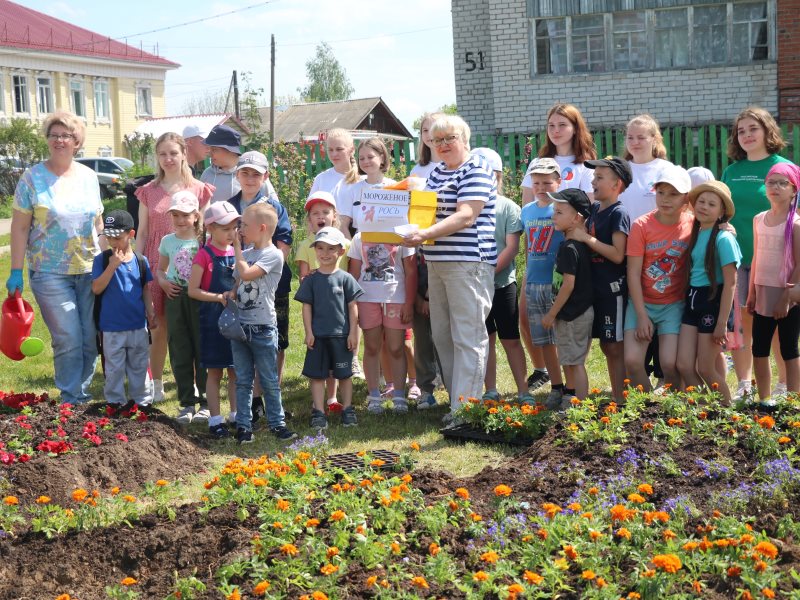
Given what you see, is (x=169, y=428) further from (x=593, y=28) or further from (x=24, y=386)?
(x=593, y=28)

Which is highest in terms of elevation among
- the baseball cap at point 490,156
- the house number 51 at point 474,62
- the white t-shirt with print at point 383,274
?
the house number 51 at point 474,62

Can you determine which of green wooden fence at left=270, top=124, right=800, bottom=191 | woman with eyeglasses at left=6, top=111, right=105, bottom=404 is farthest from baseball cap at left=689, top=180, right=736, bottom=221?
green wooden fence at left=270, top=124, right=800, bottom=191

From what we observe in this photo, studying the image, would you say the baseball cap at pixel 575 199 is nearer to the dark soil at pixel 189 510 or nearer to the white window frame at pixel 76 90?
the dark soil at pixel 189 510

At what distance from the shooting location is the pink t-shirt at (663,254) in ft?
20.7

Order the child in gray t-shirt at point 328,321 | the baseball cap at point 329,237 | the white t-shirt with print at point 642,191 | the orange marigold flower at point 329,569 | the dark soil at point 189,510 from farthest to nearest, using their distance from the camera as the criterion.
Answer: the white t-shirt with print at point 642,191 → the child in gray t-shirt at point 328,321 → the baseball cap at point 329,237 → the dark soil at point 189,510 → the orange marigold flower at point 329,569

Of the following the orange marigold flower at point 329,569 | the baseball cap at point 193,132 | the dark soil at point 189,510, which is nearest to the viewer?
the orange marigold flower at point 329,569

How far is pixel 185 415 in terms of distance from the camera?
712 cm

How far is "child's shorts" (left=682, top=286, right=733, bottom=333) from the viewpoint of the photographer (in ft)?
20.1

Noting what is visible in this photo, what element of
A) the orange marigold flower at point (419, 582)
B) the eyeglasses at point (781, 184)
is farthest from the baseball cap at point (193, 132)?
the orange marigold flower at point (419, 582)

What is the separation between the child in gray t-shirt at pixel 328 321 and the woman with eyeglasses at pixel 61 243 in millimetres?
1608

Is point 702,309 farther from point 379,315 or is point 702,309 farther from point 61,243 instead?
point 61,243

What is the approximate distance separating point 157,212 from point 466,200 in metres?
2.50

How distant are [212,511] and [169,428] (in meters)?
1.80

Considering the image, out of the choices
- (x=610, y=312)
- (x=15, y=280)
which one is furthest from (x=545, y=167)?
(x=15, y=280)
